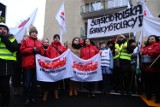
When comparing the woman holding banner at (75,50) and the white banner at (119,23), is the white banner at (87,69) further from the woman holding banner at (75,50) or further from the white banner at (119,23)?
the white banner at (119,23)

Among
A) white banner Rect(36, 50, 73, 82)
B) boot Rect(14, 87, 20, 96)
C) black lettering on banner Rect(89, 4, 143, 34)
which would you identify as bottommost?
boot Rect(14, 87, 20, 96)

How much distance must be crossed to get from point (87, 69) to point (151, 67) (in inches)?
83.2

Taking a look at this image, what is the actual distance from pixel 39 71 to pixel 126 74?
294 cm

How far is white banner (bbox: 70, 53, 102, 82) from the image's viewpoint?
28.5ft

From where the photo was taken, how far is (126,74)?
905 cm

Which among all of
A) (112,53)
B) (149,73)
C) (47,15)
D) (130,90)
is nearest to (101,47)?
(112,53)

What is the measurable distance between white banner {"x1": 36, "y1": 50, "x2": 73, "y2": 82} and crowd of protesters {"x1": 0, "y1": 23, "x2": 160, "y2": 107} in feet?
0.51

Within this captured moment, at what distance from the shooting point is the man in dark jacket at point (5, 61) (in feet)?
18.9

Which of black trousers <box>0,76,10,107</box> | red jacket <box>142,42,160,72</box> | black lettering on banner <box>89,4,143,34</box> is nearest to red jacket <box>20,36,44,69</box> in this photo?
black trousers <box>0,76,10,107</box>

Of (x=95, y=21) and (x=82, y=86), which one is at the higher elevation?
(x=95, y=21)

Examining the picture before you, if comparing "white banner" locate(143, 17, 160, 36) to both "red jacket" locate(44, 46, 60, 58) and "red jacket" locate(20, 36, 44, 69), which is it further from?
"red jacket" locate(20, 36, 44, 69)

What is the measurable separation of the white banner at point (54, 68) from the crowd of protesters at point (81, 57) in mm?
156

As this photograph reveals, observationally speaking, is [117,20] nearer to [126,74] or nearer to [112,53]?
[112,53]

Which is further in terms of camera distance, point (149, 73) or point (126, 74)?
point (126, 74)
